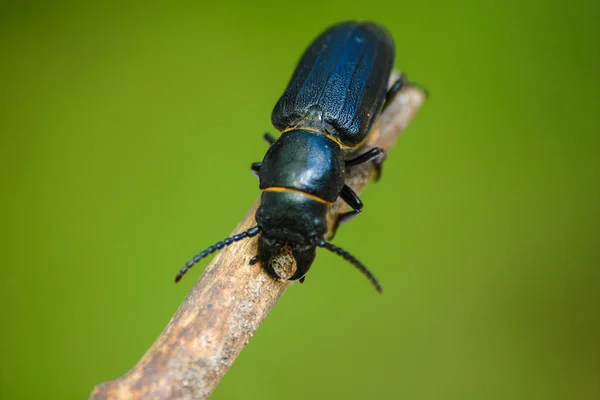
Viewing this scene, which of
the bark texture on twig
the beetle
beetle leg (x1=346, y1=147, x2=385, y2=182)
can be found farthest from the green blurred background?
the bark texture on twig

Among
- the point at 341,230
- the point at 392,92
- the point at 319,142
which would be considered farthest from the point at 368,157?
the point at 341,230

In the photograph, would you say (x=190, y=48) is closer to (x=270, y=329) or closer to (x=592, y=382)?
(x=270, y=329)

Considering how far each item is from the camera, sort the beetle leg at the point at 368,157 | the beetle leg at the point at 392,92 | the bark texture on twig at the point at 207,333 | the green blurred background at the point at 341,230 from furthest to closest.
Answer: the green blurred background at the point at 341,230, the beetle leg at the point at 392,92, the beetle leg at the point at 368,157, the bark texture on twig at the point at 207,333

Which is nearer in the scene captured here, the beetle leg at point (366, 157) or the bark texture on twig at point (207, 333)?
the bark texture on twig at point (207, 333)

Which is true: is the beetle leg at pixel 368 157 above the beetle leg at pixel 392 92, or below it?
below

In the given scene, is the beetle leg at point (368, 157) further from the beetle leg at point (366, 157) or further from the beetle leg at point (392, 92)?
the beetle leg at point (392, 92)

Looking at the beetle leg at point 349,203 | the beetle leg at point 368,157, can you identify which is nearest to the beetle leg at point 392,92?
the beetle leg at point 368,157

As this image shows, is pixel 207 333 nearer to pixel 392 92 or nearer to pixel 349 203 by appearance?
pixel 349 203

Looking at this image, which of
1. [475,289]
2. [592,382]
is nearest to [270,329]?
[475,289]
